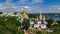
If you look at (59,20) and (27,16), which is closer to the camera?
(59,20)

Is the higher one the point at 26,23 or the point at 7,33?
the point at 7,33

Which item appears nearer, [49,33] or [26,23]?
[49,33]

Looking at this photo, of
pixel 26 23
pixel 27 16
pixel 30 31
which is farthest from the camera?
pixel 27 16

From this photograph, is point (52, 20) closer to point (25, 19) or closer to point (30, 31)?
point (25, 19)

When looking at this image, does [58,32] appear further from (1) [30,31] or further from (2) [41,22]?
(2) [41,22]

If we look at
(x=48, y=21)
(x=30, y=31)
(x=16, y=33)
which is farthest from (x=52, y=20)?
(x=16, y=33)

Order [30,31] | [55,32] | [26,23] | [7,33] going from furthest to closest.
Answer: [26,23]
[30,31]
[55,32]
[7,33]

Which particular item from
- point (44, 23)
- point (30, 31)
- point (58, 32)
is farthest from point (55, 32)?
point (44, 23)

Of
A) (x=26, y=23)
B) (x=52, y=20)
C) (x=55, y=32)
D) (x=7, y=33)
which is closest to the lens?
(x=7, y=33)

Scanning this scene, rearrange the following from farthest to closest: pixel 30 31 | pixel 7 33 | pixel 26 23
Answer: pixel 26 23 < pixel 30 31 < pixel 7 33
